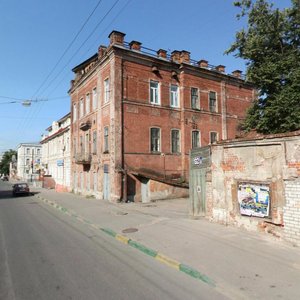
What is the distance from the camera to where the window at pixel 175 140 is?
2647 centimetres

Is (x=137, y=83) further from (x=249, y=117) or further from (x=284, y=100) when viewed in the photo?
(x=284, y=100)

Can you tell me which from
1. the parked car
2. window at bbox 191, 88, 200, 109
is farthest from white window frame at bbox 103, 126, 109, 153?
the parked car

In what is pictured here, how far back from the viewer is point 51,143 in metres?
49.0

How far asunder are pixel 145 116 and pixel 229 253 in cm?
1786

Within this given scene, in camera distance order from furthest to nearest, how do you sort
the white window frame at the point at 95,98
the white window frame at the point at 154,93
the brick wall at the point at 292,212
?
the white window frame at the point at 95,98, the white window frame at the point at 154,93, the brick wall at the point at 292,212

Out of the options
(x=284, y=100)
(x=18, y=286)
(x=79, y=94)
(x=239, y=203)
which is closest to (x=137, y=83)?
(x=79, y=94)

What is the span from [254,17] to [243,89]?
14971 millimetres

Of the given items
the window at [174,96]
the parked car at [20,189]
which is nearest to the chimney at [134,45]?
the window at [174,96]

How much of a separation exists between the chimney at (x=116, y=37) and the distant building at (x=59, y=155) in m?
16.8

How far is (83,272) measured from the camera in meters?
6.88

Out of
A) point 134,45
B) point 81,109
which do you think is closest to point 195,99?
point 134,45

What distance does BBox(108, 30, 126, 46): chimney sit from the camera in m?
23.5

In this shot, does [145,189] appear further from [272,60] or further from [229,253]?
[229,253]

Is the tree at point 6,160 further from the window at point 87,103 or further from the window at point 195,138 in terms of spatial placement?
the window at point 195,138
